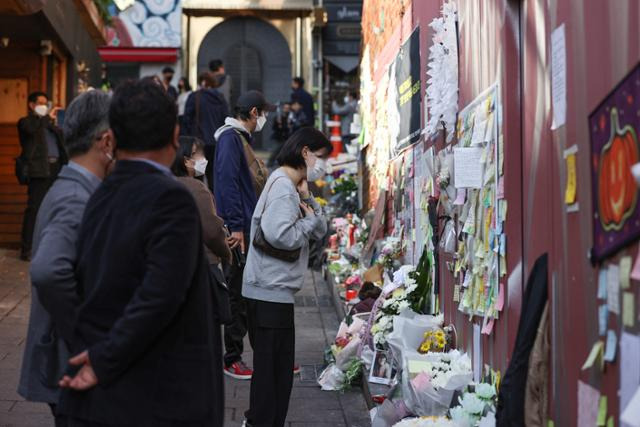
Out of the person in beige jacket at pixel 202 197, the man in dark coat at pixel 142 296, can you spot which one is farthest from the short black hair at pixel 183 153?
the man in dark coat at pixel 142 296

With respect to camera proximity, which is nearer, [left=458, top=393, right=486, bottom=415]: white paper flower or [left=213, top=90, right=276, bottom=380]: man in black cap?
[left=458, top=393, right=486, bottom=415]: white paper flower

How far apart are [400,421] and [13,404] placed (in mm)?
2648

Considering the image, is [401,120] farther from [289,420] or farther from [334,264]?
[289,420]

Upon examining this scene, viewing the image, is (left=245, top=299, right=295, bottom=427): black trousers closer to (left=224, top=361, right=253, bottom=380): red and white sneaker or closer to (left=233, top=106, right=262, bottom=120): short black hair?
(left=224, top=361, right=253, bottom=380): red and white sneaker

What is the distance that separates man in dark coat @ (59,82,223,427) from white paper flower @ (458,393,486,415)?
2.27 metres

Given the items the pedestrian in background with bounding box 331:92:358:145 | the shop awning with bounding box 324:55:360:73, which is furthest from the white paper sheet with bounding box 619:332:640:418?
the shop awning with bounding box 324:55:360:73

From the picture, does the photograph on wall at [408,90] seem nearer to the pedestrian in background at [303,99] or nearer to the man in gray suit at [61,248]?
the man in gray suit at [61,248]

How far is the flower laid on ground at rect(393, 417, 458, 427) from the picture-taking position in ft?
16.6

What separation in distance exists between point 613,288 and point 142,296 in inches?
61.4

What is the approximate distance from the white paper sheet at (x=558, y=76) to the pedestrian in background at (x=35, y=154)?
9.18 meters

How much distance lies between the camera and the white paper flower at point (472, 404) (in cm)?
509

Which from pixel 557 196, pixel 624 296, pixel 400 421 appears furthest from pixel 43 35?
pixel 624 296

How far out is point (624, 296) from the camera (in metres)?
3.23

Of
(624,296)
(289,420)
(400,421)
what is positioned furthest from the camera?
(289,420)
